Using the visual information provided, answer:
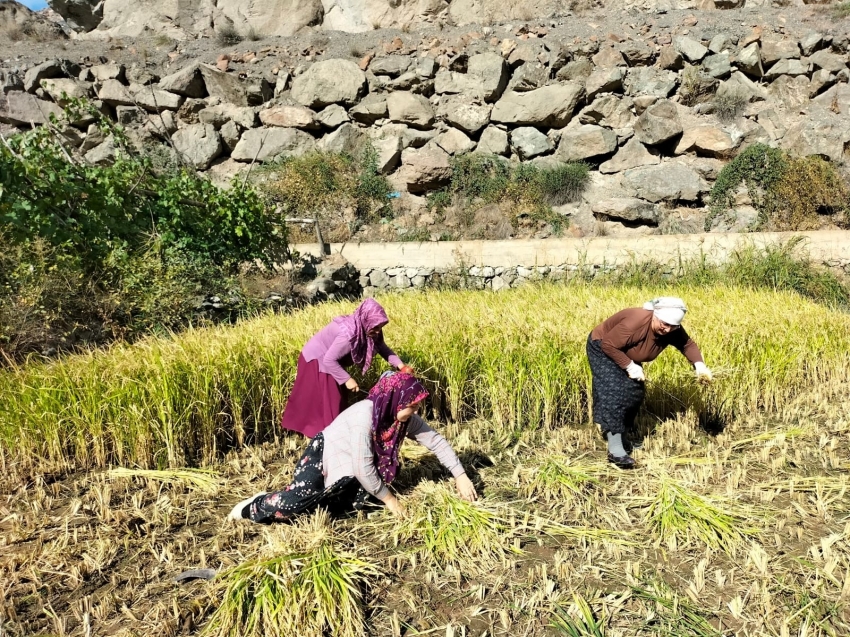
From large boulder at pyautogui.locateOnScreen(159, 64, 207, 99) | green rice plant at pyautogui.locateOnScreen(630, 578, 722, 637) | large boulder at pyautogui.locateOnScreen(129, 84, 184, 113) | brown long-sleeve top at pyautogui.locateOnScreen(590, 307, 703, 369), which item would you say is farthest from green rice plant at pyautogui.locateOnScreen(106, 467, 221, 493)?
large boulder at pyautogui.locateOnScreen(159, 64, 207, 99)

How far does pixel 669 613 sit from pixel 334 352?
1.99 m

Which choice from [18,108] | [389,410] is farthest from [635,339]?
[18,108]

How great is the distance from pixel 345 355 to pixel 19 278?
3.03 m

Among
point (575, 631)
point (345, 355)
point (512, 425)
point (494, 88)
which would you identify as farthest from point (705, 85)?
point (575, 631)

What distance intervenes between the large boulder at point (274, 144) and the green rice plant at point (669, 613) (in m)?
13.7

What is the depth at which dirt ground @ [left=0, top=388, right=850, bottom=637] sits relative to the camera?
211 cm

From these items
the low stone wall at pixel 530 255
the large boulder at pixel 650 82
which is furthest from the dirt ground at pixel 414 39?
the low stone wall at pixel 530 255

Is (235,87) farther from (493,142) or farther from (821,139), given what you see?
(821,139)

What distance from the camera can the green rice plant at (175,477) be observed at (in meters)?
3.16

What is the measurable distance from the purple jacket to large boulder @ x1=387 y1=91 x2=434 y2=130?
1202 cm

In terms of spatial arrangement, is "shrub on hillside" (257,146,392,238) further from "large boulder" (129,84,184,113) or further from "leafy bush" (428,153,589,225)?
"large boulder" (129,84,184,113)

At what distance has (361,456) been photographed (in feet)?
8.61

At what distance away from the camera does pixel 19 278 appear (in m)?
4.50

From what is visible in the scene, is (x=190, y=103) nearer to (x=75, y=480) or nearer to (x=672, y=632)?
(x=75, y=480)
